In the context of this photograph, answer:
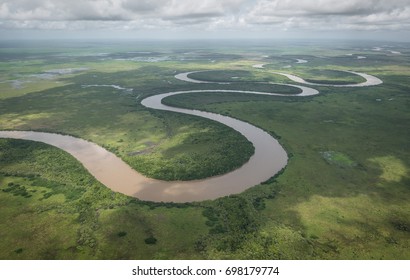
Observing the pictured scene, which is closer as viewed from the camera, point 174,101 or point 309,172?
point 309,172

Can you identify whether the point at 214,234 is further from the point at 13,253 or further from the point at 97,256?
the point at 13,253

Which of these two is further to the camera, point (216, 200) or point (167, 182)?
point (167, 182)

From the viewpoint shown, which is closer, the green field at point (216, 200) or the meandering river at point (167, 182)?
the green field at point (216, 200)

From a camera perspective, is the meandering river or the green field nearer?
the green field

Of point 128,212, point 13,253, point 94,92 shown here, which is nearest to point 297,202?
point 128,212

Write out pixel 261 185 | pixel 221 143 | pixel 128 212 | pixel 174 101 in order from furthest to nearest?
pixel 174 101 < pixel 221 143 < pixel 261 185 < pixel 128 212

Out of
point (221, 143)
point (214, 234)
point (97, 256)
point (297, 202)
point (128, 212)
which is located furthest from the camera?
point (221, 143)
